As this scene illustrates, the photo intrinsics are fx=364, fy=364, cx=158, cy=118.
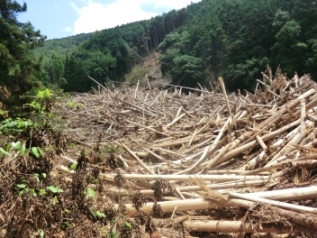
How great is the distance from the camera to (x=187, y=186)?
12.3ft

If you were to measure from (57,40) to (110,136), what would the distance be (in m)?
125

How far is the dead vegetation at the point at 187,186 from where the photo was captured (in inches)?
94.3

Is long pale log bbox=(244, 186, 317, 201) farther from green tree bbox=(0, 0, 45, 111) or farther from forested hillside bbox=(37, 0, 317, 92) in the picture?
forested hillside bbox=(37, 0, 317, 92)

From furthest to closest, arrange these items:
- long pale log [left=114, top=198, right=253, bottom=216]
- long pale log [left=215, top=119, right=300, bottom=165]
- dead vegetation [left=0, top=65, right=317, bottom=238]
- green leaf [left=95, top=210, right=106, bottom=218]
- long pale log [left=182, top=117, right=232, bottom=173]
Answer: long pale log [left=215, top=119, right=300, bottom=165] → long pale log [left=182, top=117, right=232, bottom=173] → long pale log [left=114, top=198, right=253, bottom=216] → green leaf [left=95, top=210, right=106, bottom=218] → dead vegetation [left=0, top=65, right=317, bottom=238]

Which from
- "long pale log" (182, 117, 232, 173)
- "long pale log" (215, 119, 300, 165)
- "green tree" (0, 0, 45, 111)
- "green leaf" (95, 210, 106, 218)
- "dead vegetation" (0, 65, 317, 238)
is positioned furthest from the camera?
"green tree" (0, 0, 45, 111)

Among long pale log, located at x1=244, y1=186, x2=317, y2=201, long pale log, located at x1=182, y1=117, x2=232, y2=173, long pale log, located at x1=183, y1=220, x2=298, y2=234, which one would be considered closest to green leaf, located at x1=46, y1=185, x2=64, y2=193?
long pale log, located at x1=183, y1=220, x2=298, y2=234

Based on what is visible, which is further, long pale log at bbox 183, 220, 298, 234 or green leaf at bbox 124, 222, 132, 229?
long pale log at bbox 183, 220, 298, 234

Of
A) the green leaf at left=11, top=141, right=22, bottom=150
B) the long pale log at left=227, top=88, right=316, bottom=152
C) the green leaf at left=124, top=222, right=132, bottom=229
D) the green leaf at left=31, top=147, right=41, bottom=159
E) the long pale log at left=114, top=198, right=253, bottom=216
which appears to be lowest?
the long pale log at left=114, top=198, right=253, bottom=216

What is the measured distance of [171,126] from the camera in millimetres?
7305

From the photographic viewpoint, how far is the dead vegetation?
7.86 feet

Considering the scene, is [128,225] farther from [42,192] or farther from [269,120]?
[269,120]

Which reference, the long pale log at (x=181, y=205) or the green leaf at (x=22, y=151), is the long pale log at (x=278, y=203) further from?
the green leaf at (x=22, y=151)

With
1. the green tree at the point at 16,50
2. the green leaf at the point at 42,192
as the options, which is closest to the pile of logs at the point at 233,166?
the green leaf at the point at 42,192

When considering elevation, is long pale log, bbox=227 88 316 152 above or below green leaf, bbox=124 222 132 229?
above
